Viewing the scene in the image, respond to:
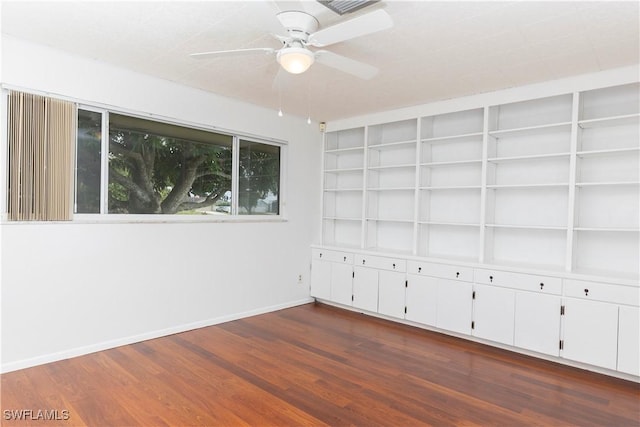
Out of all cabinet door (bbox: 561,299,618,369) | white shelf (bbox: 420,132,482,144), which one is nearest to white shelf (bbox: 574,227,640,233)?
cabinet door (bbox: 561,299,618,369)

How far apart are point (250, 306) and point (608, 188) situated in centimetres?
381

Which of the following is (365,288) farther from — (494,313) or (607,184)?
(607,184)

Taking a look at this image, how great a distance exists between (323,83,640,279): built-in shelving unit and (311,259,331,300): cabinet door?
38cm

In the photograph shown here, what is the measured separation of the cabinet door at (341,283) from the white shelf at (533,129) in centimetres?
223

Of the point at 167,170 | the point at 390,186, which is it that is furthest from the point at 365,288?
the point at 167,170

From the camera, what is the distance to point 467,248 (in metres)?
4.30

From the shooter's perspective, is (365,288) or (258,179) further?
(258,179)

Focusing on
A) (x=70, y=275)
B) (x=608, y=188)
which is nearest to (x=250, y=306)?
(x=70, y=275)

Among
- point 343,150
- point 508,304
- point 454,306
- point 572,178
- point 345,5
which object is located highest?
point 345,5

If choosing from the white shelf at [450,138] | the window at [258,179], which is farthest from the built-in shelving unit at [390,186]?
the window at [258,179]

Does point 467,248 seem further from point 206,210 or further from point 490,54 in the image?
point 206,210

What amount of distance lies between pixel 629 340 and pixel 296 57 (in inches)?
127

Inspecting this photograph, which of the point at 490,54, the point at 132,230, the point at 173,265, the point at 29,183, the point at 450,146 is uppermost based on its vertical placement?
the point at 490,54

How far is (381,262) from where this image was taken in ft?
14.8
